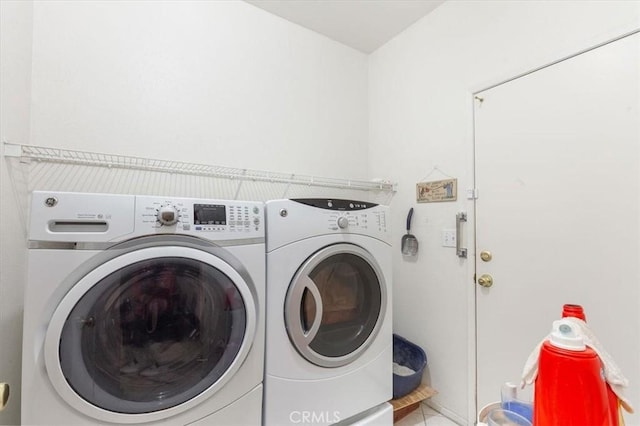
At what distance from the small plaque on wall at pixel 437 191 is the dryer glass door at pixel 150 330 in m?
1.28

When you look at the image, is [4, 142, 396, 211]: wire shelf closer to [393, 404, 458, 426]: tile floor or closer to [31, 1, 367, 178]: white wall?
[31, 1, 367, 178]: white wall

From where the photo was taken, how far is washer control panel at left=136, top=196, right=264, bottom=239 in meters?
0.93

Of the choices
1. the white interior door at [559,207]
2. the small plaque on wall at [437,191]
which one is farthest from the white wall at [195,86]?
the white interior door at [559,207]

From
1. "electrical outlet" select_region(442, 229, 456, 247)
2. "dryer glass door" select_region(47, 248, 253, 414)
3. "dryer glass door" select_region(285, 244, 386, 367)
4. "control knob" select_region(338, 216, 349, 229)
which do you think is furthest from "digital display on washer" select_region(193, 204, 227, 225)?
"electrical outlet" select_region(442, 229, 456, 247)

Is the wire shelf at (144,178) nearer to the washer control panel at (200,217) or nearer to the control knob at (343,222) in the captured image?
the washer control panel at (200,217)

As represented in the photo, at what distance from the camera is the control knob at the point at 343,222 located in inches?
50.9

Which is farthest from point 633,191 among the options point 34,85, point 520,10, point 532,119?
point 34,85

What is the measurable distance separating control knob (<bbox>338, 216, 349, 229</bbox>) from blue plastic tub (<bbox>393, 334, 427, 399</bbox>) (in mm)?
967

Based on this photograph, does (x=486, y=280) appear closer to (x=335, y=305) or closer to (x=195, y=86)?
(x=335, y=305)

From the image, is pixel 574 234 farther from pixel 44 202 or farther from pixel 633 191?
pixel 44 202

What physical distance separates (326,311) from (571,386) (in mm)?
905

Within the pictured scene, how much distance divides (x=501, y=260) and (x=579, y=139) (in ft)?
2.07

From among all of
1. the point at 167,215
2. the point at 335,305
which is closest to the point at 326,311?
the point at 335,305

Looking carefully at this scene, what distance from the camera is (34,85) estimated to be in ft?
4.21
